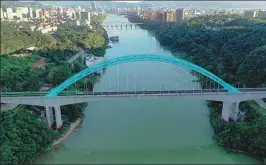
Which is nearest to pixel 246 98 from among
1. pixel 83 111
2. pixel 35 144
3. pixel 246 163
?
pixel 246 163

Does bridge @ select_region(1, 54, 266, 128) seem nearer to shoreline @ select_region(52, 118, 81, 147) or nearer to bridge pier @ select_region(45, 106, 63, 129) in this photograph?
bridge pier @ select_region(45, 106, 63, 129)

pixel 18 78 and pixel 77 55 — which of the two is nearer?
pixel 18 78

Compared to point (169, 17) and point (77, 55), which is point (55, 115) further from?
point (169, 17)

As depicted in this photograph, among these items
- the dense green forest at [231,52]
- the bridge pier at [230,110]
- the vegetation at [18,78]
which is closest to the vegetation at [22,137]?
the vegetation at [18,78]

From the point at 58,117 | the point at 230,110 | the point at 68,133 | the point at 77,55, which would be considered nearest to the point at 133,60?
the point at 58,117

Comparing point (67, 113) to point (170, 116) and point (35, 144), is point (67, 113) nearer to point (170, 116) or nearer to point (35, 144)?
point (35, 144)

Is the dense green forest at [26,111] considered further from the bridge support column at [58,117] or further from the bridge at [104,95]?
the bridge at [104,95]
